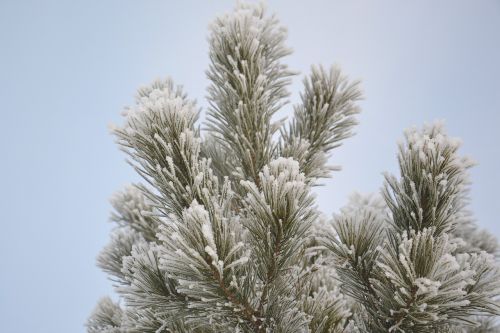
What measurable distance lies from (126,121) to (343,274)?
89 centimetres

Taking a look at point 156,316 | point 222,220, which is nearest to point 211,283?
point 222,220

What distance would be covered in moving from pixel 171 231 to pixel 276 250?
34 centimetres

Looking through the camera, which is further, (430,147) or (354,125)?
(354,125)

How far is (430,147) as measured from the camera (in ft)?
4.14

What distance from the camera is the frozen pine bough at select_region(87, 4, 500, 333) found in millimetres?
1197

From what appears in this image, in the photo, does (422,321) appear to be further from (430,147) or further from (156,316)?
(156,316)

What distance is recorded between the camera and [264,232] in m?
1.29

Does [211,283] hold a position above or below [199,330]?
above

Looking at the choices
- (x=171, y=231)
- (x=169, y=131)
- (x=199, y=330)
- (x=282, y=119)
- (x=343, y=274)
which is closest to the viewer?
(x=171, y=231)

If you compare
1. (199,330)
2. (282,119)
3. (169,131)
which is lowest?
(199,330)

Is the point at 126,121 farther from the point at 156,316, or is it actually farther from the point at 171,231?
the point at 156,316

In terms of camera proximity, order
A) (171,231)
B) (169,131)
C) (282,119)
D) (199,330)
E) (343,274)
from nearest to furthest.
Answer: (171,231), (169,131), (343,274), (199,330), (282,119)

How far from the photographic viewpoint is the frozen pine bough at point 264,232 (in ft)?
3.93

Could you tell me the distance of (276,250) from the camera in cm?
133
